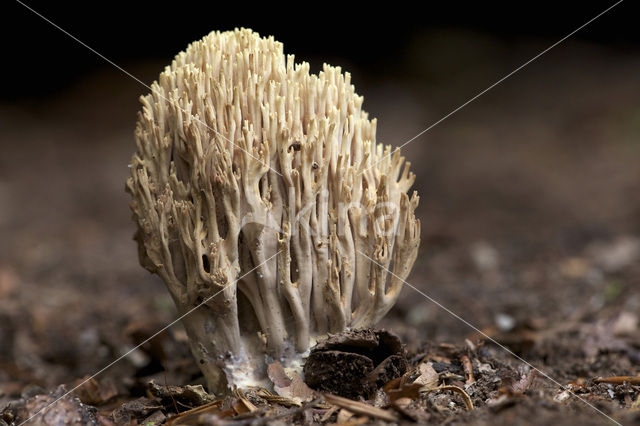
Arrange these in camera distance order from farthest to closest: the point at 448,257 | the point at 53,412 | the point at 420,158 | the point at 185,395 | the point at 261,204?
1. the point at 420,158
2. the point at 448,257
3. the point at 185,395
4. the point at 261,204
5. the point at 53,412

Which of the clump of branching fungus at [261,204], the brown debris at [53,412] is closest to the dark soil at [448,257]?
the brown debris at [53,412]

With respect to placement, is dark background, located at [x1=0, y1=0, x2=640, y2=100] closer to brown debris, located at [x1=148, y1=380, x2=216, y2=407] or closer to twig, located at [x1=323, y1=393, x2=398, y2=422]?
brown debris, located at [x1=148, y1=380, x2=216, y2=407]

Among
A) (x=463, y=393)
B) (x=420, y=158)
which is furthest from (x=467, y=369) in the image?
(x=420, y=158)

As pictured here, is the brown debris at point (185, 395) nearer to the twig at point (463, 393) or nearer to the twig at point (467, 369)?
the twig at point (463, 393)

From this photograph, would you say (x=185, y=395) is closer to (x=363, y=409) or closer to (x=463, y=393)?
(x=363, y=409)

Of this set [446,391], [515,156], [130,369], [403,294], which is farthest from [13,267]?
[515,156]
